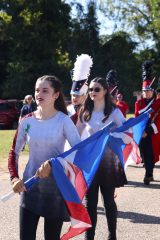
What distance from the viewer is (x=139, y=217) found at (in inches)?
246

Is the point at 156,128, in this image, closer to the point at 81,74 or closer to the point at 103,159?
the point at 81,74

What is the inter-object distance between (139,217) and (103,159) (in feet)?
5.60

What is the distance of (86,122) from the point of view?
4.98m

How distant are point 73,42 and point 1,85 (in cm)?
841

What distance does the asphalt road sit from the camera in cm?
547

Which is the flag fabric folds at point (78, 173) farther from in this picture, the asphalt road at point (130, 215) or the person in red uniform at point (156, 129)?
the person in red uniform at point (156, 129)

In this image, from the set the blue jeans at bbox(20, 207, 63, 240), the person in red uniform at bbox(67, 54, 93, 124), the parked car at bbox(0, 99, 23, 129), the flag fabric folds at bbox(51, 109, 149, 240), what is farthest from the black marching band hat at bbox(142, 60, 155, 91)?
the parked car at bbox(0, 99, 23, 129)

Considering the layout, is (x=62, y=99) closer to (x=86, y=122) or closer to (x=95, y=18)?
(x=86, y=122)

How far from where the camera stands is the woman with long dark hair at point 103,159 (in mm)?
4809

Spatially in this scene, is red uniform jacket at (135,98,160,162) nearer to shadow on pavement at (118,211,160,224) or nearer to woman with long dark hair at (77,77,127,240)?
shadow on pavement at (118,211,160,224)

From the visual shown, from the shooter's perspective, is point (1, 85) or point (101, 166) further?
point (1, 85)

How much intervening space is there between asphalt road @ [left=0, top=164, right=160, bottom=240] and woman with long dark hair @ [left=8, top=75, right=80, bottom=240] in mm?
1752

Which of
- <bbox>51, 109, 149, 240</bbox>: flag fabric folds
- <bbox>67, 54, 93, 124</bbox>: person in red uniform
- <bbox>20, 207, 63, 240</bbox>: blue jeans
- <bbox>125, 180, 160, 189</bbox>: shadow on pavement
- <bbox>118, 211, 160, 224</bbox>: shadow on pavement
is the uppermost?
<bbox>67, 54, 93, 124</bbox>: person in red uniform

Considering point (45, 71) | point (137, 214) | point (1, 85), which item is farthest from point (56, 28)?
point (137, 214)
